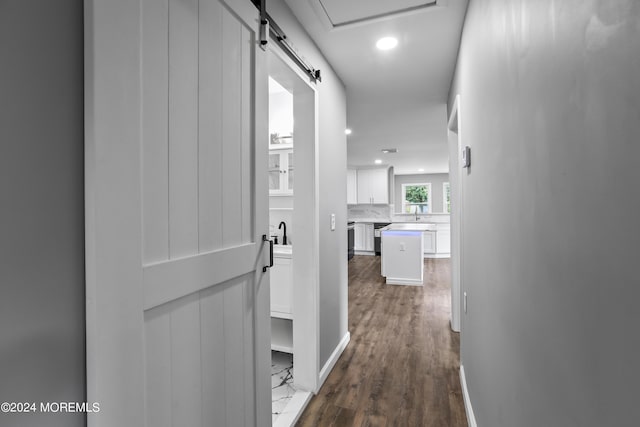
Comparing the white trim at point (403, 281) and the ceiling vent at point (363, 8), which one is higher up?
the ceiling vent at point (363, 8)

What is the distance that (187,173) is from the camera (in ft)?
3.16

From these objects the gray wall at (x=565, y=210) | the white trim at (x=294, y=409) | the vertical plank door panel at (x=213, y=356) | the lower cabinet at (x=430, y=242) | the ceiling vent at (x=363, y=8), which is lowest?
the white trim at (x=294, y=409)

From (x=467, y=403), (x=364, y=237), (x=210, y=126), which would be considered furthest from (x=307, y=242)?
(x=364, y=237)

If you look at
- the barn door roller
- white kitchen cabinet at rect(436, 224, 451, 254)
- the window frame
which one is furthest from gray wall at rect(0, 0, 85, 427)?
the window frame

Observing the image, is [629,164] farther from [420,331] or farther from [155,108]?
[420,331]

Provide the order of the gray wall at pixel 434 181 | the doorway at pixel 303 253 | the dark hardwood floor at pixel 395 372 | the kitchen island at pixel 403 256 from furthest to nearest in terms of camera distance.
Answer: the gray wall at pixel 434 181
the kitchen island at pixel 403 256
the doorway at pixel 303 253
the dark hardwood floor at pixel 395 372

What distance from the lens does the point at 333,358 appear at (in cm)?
259

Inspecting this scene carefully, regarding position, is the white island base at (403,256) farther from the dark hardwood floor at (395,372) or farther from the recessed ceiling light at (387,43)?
the recessed ceiling light at (387,43)

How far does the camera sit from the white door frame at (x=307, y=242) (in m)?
2.21

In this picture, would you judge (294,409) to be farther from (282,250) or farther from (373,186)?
(373,186)

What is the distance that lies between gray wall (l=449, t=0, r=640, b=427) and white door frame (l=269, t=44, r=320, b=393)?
1173 mm

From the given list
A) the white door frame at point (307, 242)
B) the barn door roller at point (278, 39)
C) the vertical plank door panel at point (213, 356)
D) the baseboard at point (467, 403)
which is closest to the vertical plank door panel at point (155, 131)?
the vertical plank door panel at point (213, 356)

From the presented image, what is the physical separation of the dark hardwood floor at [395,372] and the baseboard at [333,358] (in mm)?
42

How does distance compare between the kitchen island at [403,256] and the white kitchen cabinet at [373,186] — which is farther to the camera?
the white kitchen cabinet at [373,186]
